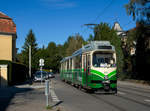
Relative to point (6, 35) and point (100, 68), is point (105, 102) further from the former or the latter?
point (6, 35)

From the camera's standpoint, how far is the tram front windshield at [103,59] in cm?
1761

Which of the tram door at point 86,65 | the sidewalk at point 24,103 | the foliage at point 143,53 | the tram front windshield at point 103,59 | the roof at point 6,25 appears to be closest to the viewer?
the sidewalk at point 24,103

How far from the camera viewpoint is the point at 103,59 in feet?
58.4

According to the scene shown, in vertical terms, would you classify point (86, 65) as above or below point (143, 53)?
below

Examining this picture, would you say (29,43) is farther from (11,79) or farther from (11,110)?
(11,110)

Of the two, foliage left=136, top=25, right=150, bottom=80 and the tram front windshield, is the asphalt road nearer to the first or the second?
the tram front windshield

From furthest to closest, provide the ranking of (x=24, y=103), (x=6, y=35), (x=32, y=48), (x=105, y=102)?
(x=32, y=48) → (x=6, y=35) → (x=105, y=102) → (x=24, y=103)

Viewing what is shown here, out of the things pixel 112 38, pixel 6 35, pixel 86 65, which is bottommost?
pixel 86 65

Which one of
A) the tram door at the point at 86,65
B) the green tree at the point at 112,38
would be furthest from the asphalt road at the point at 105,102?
the green tree at the point at 112,38

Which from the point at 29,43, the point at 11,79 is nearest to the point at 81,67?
the point at 11,79

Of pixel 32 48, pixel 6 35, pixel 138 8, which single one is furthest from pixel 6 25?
pixel 32 48

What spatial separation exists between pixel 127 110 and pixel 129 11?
62.1 ft

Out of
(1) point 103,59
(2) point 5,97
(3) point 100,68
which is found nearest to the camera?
(2) point 5,97

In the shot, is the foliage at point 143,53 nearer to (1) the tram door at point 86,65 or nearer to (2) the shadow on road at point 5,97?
(1) the tram door at point 86,65
